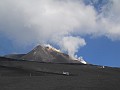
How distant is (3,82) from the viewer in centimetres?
1184

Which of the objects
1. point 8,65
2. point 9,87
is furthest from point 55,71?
point 9,87

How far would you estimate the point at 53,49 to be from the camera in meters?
111

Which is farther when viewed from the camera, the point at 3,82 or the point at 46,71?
the point at 46,71

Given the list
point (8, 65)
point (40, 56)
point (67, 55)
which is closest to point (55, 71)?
point (8, 65)

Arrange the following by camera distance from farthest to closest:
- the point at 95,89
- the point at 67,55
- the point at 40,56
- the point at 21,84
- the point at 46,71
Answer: the point at 67,55, the point at 40,56, the point at 46,71, the point at 21,84, the point at 95,89

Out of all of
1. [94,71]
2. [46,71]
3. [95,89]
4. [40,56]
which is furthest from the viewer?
[40,56]

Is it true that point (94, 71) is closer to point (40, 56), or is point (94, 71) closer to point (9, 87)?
point (9, 87)

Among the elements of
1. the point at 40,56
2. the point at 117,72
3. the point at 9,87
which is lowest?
the point at 9,87

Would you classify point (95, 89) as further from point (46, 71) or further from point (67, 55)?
point (67, 55)

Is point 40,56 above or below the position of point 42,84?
above

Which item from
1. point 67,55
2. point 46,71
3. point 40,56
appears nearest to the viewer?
point 46,71

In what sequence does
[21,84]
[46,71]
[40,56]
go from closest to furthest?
[21,84]
[46,71]
[40,56]

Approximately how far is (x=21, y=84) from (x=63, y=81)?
1647mm

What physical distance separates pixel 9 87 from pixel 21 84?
0.59 meters
